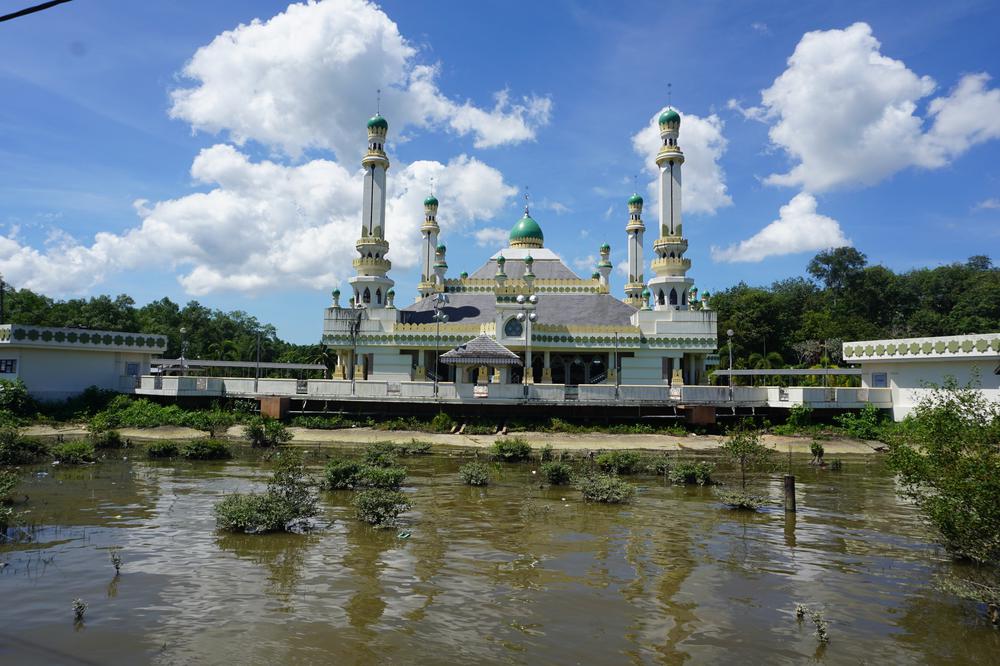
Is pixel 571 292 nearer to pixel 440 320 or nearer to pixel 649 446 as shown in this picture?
pixel 440 320

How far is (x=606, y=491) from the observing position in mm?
17203

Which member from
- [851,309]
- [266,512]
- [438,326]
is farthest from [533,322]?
[851,309]

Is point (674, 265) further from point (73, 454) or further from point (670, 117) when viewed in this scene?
point (73, 454)

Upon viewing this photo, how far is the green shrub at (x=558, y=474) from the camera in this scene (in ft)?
65.6

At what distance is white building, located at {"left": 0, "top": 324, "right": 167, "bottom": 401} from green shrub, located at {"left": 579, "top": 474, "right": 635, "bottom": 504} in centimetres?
2912

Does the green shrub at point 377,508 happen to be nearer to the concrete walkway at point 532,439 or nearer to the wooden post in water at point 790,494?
the wooden post in water at point 790,494

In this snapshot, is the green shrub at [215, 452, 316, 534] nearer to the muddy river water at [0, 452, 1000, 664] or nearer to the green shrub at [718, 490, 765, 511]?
the muddy river water at [0, 452, 1000, 664]

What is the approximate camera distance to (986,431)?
10148mm

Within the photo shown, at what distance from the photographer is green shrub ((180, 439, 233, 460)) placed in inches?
952

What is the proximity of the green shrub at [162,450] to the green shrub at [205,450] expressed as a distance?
0.33 meters

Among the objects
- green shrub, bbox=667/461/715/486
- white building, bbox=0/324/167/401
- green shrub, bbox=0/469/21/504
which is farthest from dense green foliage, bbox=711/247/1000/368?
green shrub, bbox=0/469/21/504

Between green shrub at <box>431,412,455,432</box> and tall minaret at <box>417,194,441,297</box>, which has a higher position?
tall minaret at <box>417,194,441,297</box>

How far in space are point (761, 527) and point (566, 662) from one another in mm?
8656

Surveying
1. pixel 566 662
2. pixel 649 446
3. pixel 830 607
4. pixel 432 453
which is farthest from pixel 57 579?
pixel 649 446
